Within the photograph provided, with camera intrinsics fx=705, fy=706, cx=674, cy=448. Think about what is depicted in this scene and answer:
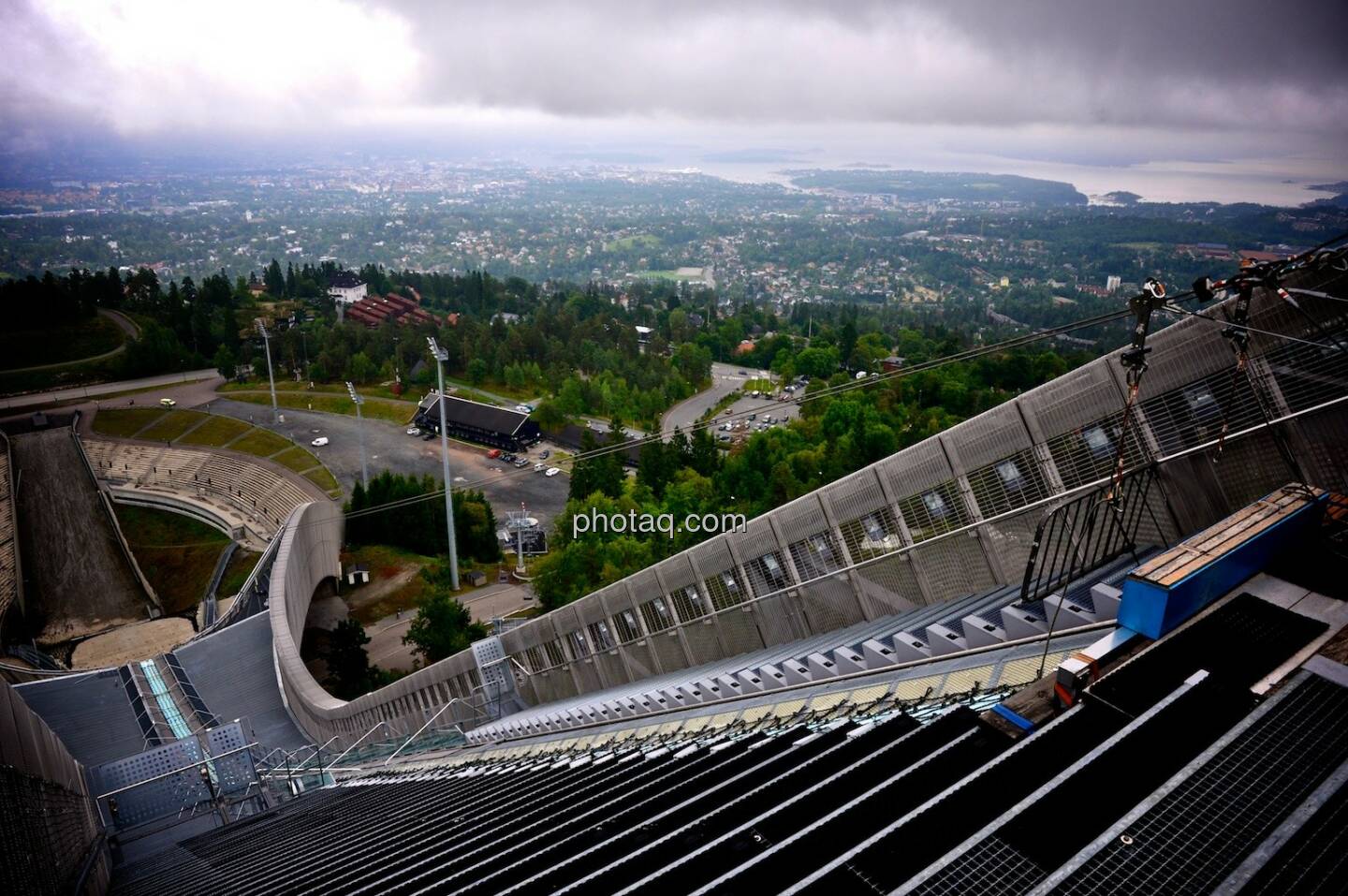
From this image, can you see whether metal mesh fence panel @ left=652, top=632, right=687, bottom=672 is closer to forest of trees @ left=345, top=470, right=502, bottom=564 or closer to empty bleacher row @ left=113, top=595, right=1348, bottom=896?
empty bleacher row @ left=113, top=595, right=1348, bottom=896

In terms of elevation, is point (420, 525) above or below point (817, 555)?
below

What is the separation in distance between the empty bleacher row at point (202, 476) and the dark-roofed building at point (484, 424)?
34.1 feet

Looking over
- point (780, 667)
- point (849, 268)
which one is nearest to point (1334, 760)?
point (780, 667)

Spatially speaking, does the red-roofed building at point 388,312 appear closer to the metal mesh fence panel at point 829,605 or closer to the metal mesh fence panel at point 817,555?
the metal mesh fence panel at point 817,555

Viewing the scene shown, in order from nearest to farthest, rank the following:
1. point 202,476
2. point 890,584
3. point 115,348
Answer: point 890,584
point 202,476
point 115,348

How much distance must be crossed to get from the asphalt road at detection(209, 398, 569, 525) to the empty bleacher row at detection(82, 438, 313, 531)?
128 inches

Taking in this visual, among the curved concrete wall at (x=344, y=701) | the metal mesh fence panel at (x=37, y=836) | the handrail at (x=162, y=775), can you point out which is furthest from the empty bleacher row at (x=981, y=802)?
the curved concrete wall at (x=344, y=701)

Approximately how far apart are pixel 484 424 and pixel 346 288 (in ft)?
154

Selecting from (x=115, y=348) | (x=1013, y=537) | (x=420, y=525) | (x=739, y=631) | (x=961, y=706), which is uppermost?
(x=961, y=706)

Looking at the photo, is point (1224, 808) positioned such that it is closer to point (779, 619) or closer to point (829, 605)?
point (829, 605)

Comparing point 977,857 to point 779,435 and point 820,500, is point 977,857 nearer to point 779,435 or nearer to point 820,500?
point 820,500

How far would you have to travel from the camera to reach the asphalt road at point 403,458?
39281 millimetres

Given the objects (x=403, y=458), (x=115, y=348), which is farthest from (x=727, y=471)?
(x=115, y=348)

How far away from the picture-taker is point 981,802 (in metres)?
3.18
